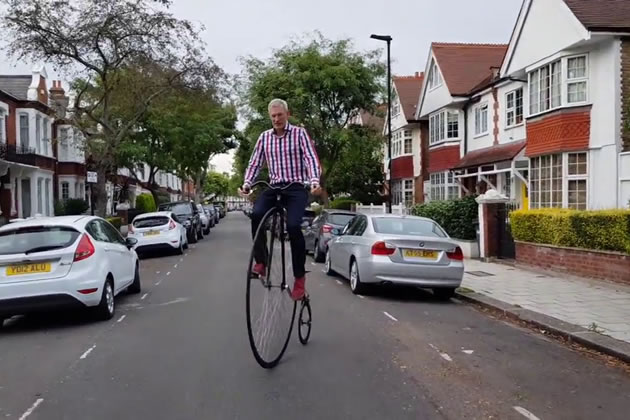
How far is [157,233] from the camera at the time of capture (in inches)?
787

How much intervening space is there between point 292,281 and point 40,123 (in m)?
30.9

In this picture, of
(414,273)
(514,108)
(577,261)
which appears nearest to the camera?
(414,273)

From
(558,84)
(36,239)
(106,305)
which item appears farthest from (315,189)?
(558,84)

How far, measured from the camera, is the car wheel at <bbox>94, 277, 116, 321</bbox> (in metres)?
8.70

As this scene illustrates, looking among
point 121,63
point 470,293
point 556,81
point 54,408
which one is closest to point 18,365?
point 54,408

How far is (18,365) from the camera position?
6480mm

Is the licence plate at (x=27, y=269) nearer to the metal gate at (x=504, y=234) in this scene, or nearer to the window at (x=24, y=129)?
the metal gate at (x=504, y=234)

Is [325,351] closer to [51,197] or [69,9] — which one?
[69,9]

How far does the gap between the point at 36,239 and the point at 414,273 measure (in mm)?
5893

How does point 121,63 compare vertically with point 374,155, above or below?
above

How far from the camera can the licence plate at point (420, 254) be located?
35.0ft

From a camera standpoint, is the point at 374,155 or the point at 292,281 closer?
the point at 292,281

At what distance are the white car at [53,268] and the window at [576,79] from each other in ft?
49.5

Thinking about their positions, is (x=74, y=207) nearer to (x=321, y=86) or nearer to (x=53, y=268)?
(x=321, y=86)
